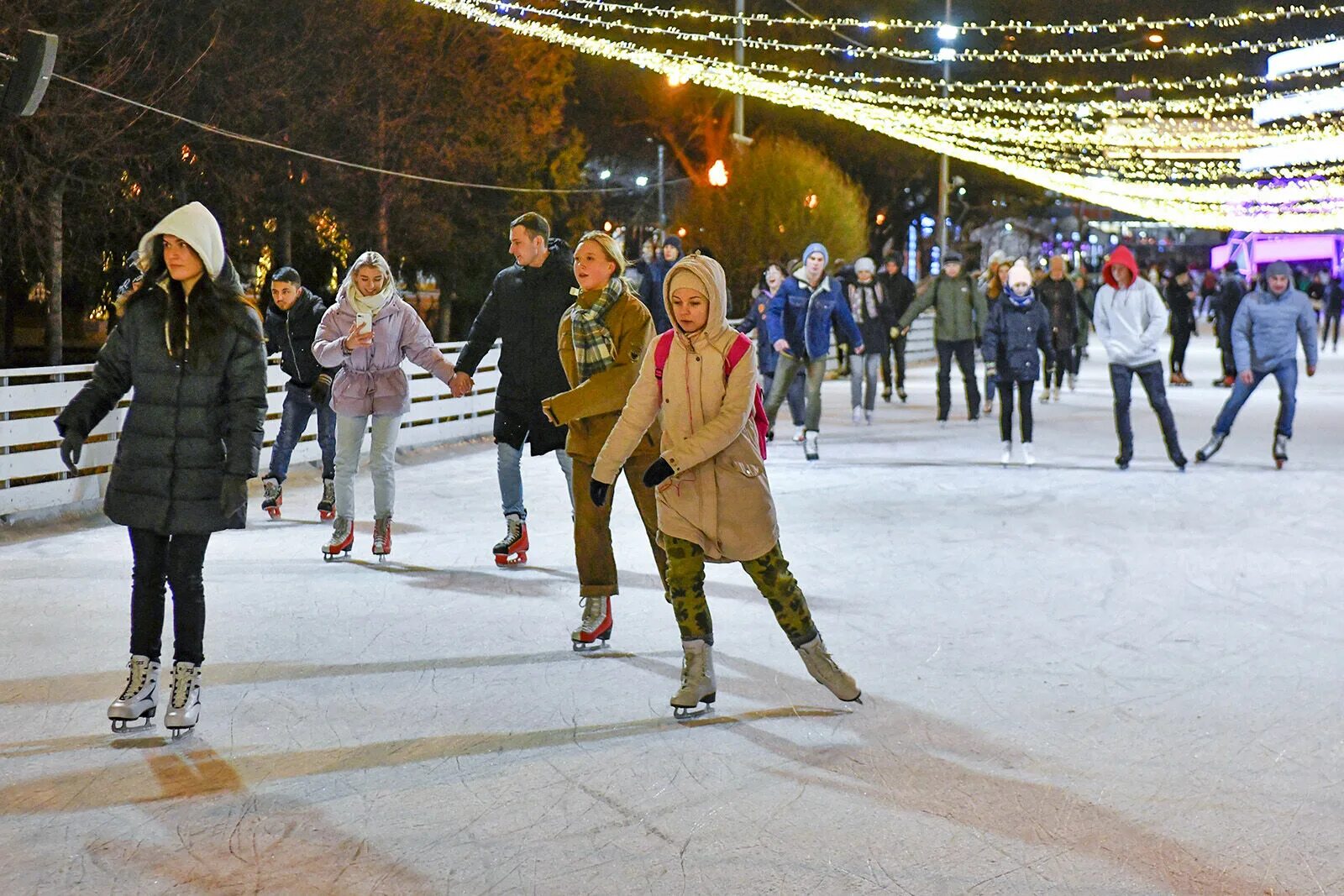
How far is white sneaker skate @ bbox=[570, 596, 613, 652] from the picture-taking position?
6.13 metres

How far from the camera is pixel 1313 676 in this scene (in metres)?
5.75

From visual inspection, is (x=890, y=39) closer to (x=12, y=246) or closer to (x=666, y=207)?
(x=666, y=207)

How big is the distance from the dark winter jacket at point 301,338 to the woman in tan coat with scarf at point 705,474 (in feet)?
17.4

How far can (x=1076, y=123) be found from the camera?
28312 mm

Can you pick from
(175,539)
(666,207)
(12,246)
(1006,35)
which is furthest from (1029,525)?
(666,207)

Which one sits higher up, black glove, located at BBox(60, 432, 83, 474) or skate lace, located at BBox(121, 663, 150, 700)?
black glove, located at BBox(60, 432, 83, 474)

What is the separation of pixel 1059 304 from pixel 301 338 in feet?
34.5

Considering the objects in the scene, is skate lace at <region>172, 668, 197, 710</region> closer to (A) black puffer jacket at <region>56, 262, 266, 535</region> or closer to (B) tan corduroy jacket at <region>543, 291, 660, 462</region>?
(A) black puffer jacket at <region>56, 262, 266, 535</region>

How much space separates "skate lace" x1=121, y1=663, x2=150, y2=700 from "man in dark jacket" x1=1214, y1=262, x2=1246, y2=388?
702 inches

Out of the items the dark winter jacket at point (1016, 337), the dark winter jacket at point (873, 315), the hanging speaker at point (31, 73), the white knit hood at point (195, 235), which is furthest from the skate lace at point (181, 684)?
the dark winter jacket at point (873, 315)

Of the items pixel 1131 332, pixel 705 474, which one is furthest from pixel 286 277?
pixel 1131 332

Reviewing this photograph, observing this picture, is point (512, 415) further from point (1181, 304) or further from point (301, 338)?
point (1181, 304)

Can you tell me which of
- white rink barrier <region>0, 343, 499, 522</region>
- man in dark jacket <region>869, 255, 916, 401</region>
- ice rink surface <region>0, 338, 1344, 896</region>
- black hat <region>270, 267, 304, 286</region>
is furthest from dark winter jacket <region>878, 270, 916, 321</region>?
white rink barrier <region>0, 343, 499, 522</region>

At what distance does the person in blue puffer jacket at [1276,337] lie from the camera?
12227mm
